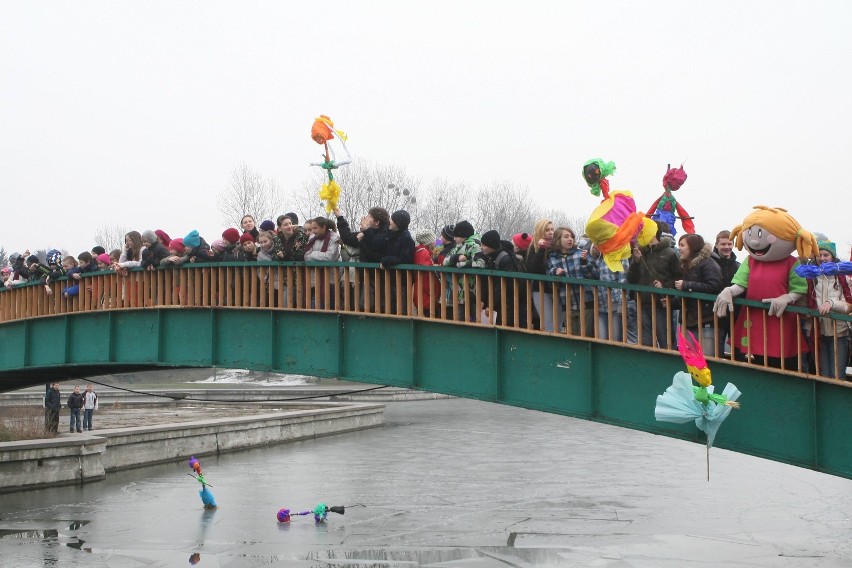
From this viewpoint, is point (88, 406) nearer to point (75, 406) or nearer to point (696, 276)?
point (75, 406)

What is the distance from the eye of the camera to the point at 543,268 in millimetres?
13500

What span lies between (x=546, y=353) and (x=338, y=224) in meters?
3.61

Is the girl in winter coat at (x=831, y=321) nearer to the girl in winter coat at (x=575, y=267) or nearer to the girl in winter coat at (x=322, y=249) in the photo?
the girl in winter coat at (x=575, y=267)

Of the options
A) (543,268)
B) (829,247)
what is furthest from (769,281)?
(543,268)

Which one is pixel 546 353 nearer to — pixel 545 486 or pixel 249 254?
pixel 249 254

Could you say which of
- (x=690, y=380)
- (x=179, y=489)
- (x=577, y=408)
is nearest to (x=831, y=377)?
(x=690, y=380)

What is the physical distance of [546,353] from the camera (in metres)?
13.8

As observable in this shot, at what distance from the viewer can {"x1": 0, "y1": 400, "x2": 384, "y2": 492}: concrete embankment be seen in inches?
1064

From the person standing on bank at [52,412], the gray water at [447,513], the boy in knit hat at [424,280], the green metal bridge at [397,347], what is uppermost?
the boy in knit hat at [424,280]

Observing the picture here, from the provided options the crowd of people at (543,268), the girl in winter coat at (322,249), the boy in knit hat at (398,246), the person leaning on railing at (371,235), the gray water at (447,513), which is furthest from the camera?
the gray water at (447,513)

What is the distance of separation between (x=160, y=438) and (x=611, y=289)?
2325 centimetres

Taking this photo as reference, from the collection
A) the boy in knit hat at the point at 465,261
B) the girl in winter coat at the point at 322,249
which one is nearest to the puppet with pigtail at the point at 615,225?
the boy in knit hat at the point at 465,261

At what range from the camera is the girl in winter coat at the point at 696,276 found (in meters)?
11.8

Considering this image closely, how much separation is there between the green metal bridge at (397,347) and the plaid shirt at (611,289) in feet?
0.30
